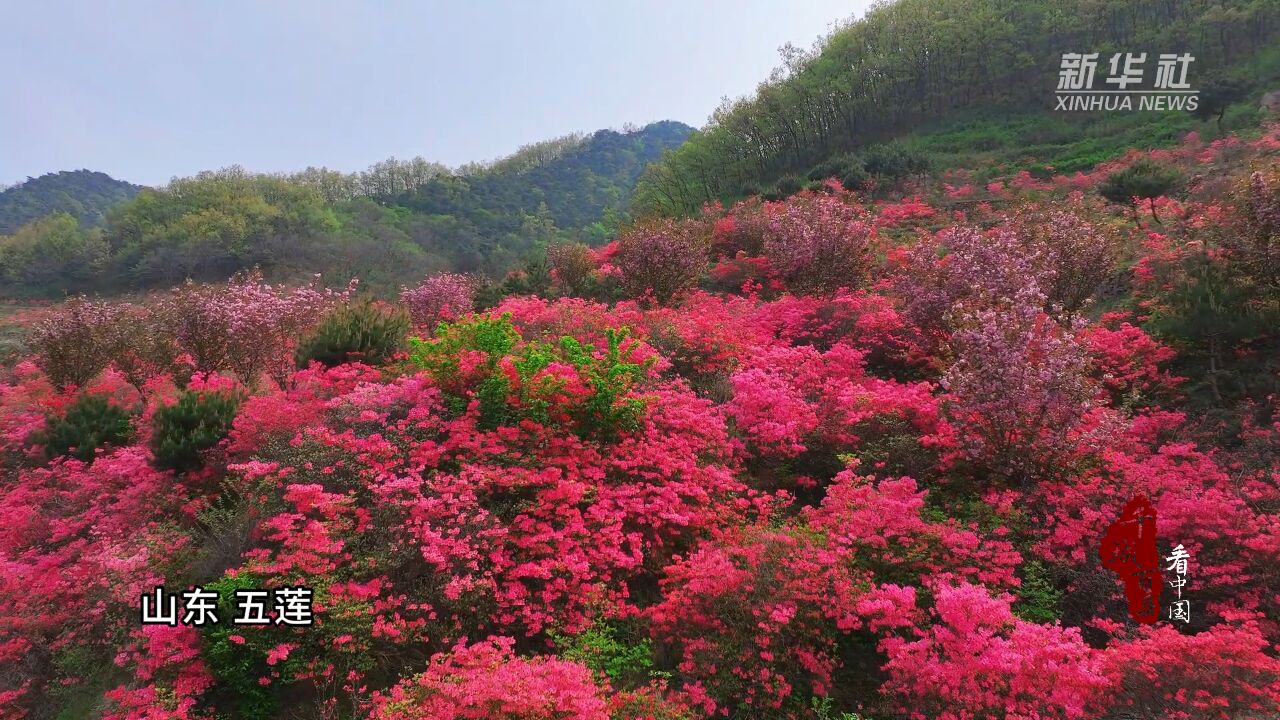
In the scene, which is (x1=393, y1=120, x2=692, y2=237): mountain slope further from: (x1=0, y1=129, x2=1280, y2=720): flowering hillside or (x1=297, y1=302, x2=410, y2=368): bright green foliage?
(x1=0, y1=129, x2=1280, y2=720): flowering hillside

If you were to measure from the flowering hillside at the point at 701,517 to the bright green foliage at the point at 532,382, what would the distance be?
4cm

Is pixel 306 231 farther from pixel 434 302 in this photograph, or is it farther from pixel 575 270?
pixel 575 270

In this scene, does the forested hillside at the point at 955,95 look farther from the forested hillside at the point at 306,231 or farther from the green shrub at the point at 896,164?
the forested hillside at the point at 306,231

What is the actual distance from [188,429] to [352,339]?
3.31m

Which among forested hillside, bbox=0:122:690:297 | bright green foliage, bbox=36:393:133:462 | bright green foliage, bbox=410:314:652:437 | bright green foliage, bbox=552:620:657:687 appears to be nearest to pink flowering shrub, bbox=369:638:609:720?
bright green foliage, bbox=552:620:657:687

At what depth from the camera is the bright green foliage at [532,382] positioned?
737 cm

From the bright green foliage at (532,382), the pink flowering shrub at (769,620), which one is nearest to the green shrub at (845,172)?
the bright green foliage at (532,382)

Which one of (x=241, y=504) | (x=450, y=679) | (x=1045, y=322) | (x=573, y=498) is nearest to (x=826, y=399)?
(x=1045, y=322)

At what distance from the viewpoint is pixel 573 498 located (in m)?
6.21

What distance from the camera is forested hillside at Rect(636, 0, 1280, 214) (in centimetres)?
2734

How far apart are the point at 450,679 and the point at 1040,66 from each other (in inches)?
1732

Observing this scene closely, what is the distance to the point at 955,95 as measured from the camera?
38250mm

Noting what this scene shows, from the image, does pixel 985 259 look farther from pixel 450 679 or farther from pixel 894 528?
pixel 450 679

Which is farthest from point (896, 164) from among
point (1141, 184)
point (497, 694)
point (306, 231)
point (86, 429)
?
point (306, 231)
